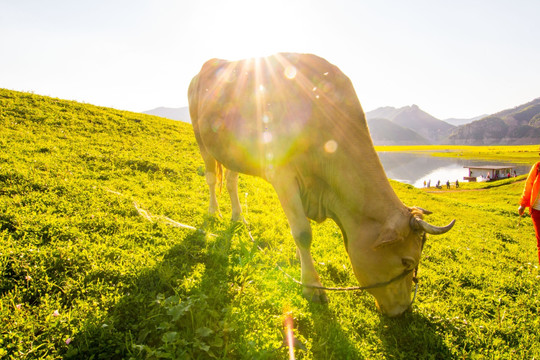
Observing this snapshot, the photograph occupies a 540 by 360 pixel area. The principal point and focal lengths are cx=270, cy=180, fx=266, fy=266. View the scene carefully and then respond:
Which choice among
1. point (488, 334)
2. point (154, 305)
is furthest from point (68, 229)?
point (488, 334)

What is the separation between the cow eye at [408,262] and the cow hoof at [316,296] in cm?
124

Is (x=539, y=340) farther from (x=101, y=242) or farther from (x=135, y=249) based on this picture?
(x=101, y=242)

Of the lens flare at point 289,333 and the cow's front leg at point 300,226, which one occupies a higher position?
the cow's front leg at point 300,226

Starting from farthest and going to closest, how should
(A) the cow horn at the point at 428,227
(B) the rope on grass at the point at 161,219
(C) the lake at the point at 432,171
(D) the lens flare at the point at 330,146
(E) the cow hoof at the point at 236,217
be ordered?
(C) the lake at the point at 432,171 < (E) the cow hoof at the point at 236,217 < (B) the rope on grass at the point at 161,219 < (D) the lens flare at the point at 330,146 < (A) the cow horn at the point at 428,227

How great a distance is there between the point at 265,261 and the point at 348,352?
6.75ft

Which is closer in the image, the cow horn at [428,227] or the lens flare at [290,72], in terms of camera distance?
the cow horn at [428,227]

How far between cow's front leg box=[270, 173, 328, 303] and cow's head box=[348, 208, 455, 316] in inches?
26.9

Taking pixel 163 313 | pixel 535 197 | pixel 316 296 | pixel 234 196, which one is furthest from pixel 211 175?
pixel 535 197

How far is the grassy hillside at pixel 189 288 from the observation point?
2.68 meters

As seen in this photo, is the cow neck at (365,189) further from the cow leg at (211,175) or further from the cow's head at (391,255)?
the cow leg at (211,175)

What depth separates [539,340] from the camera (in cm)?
352

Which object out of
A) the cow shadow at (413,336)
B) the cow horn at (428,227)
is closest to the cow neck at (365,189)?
the cow horn at (428,227)

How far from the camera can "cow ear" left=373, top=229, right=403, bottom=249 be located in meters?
3.16

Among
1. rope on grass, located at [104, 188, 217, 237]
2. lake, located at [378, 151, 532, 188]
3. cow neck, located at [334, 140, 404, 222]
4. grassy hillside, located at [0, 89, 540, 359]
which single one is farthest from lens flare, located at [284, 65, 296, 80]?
lake, located at [378, 151, 532, 188]
